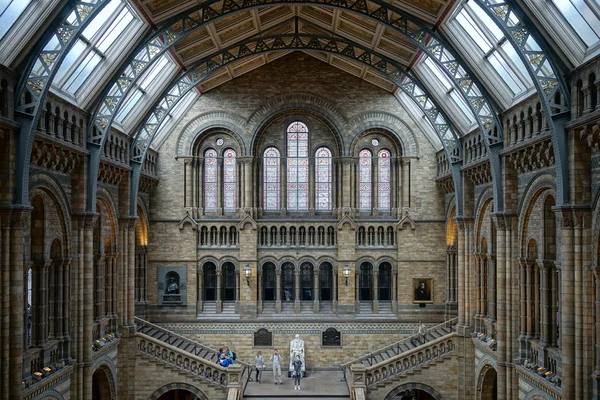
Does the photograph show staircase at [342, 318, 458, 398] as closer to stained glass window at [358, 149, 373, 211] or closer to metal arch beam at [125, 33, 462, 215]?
metal arch beam at [125, 33, 462, 215]

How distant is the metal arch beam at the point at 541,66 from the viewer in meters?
17.6

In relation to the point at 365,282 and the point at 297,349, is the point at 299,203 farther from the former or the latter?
the point at 297,349

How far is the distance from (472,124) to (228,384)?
16427 mm

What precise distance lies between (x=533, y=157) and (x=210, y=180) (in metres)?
19.9

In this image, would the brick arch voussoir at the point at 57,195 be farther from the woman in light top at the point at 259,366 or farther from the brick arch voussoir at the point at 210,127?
the brick arch voussoir at the point at 210,127

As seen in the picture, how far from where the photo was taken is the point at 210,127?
116 feet

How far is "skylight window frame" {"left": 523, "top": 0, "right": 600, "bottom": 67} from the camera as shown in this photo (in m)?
16.9

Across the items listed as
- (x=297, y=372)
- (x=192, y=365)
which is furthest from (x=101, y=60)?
(x=297, y=372)

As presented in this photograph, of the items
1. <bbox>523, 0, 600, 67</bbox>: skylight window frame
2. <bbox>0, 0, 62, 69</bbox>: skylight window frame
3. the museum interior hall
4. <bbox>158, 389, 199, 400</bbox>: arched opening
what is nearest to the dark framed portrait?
the museum interior hall

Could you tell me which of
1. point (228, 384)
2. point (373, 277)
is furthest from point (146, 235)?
point (373, 277)

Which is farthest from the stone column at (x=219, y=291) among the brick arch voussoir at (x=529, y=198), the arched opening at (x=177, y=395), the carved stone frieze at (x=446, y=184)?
the brick arch voussoir at (x=529, y=198)

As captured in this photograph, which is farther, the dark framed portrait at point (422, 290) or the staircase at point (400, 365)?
the dark framed portrait at point (422, 290)

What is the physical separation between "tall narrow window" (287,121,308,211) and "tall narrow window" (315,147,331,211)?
25.8 inches

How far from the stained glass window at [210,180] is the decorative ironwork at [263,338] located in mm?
7586
